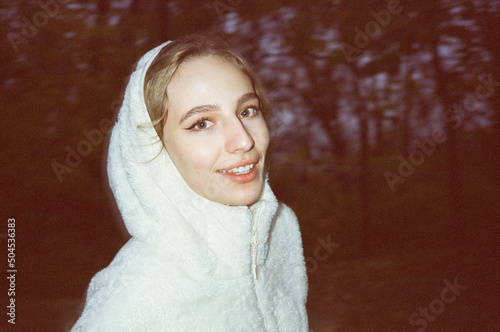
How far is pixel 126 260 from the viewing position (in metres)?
0.89

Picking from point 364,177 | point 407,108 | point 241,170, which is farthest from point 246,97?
point 364,177

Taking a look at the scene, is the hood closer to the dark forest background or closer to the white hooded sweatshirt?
the white hooded sweatshirt

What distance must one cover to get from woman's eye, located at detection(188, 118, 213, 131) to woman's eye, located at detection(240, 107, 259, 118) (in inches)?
4.1

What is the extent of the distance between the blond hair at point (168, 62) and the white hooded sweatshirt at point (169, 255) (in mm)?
25

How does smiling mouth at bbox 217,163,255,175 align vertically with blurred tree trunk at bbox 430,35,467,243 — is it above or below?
above

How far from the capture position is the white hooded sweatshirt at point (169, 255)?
2.73 ft

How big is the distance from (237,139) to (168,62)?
0.28 metres

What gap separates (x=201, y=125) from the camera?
95 cm

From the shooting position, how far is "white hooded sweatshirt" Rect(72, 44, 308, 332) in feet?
2.73

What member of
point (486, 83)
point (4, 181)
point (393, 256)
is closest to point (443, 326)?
point (393, 256)

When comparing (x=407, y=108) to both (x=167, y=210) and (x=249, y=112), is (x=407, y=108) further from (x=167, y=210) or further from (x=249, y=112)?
(x=167, y=210)

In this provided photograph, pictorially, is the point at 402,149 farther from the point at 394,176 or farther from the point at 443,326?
the point at 443,326

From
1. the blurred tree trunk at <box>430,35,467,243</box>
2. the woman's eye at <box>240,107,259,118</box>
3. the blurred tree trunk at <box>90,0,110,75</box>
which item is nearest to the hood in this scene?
the woman's eye at <box>240,107,259,118</box>

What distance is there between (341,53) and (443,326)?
14.0 feet
